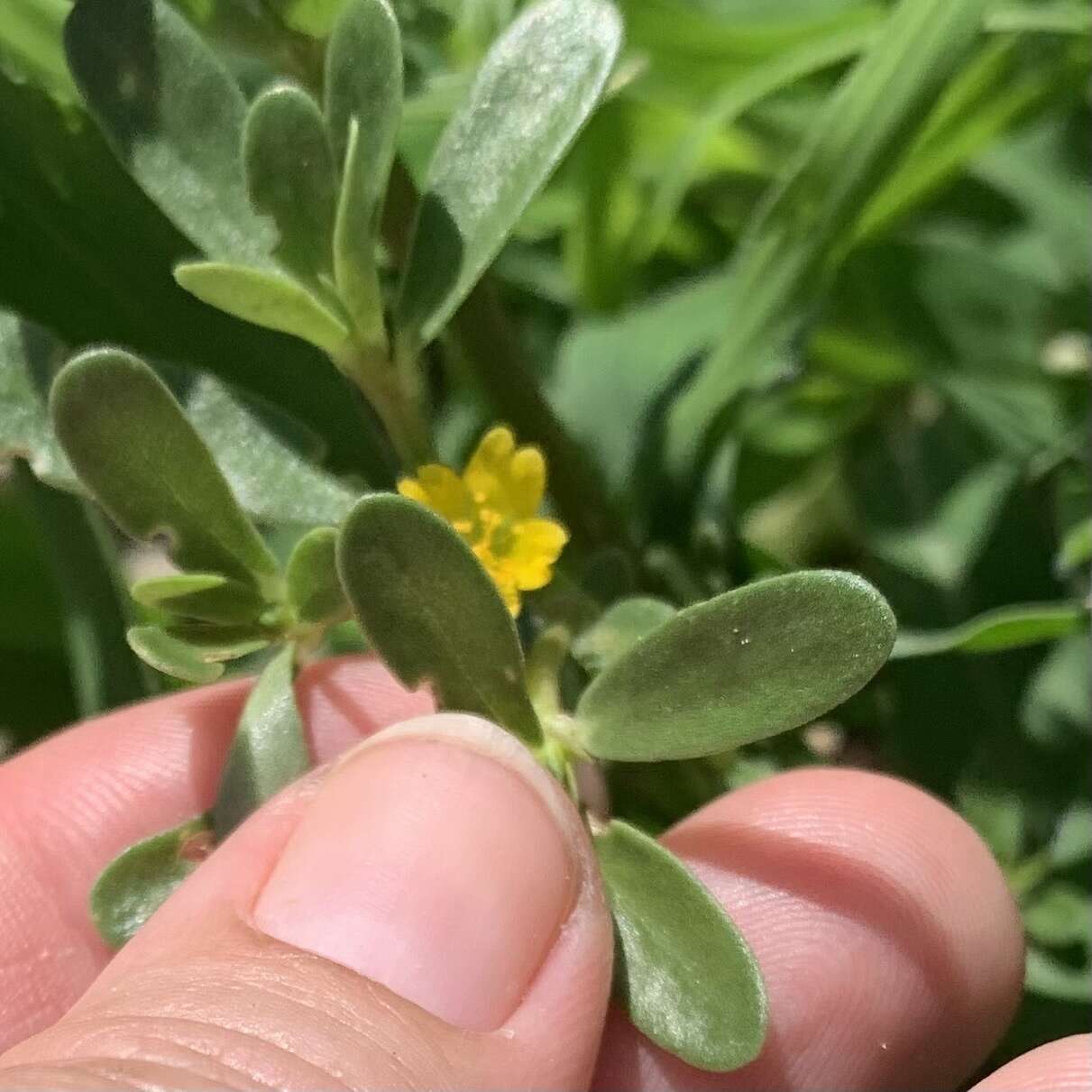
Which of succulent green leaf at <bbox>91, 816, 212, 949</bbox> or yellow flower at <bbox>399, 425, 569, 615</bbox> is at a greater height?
yellow flower at <bbox>399, 425, 569, 615</bbox>

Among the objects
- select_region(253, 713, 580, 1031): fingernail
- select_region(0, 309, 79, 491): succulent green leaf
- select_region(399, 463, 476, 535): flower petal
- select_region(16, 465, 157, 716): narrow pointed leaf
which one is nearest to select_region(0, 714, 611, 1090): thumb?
select_region(253, 713, 580, 1031): fingernail

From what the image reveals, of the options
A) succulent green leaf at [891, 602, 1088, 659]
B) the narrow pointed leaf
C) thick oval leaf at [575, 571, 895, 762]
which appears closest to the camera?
thick oval leaf at [575, 571, 895, 762]

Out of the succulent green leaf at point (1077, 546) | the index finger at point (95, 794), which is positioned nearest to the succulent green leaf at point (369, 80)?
the index finger at point (95, 794)

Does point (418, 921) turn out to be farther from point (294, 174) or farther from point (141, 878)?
point (294, 174)

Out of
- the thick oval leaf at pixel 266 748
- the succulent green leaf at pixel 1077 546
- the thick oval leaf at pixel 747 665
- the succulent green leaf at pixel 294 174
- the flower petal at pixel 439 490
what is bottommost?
the succulent green leaf at pixel 1077 546

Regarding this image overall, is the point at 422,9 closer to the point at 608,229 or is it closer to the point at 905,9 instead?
the point at 905,9

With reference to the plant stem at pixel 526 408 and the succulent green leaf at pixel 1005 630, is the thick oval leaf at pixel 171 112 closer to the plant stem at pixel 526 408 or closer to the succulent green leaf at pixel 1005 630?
the plant stem at pixel 526 408

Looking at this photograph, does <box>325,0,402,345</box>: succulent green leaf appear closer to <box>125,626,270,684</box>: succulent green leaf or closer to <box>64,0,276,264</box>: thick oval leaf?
<box>64,0,276,264</box>: thick oval leaf
